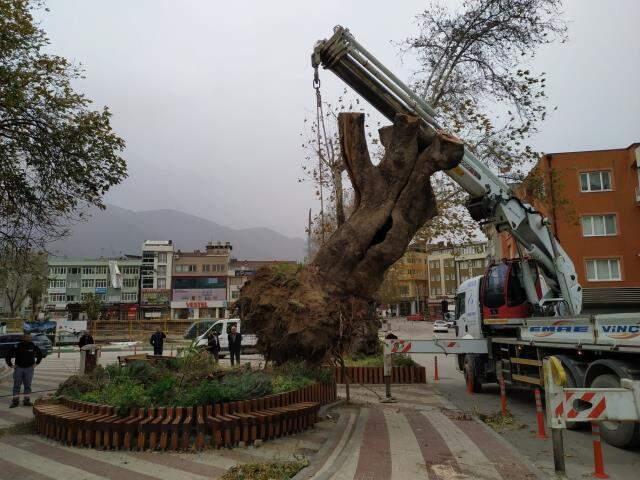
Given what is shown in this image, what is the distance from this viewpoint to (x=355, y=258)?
834 cm

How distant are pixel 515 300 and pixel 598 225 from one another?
Answer: 23910 millimetres

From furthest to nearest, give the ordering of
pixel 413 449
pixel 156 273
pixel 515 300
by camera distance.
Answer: pixel 156 273, pixel 515 300, pixel 413 449

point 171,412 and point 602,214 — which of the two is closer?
point 171,412

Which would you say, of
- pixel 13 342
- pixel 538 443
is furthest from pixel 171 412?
pixel 13 342

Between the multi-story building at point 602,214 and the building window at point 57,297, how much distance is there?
88.1m

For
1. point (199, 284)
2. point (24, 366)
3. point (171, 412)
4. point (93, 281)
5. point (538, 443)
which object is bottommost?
point (538, 443)

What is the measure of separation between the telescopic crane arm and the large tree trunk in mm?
1823

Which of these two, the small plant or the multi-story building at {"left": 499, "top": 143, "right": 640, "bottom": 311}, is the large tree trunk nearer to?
Result: the small plant

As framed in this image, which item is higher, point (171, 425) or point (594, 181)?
point (594, 181)

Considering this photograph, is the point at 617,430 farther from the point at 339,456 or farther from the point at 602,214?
the point at 602,214

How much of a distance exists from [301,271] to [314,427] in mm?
2657

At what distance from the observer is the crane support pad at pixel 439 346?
11.9m

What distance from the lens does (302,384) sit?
9.38 metres

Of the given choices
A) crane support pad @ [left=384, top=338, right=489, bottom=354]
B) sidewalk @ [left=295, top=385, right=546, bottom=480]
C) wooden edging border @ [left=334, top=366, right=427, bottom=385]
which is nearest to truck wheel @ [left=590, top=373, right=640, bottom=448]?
sidewalk @ [left=295, top=385, right=546, bottom=480]
